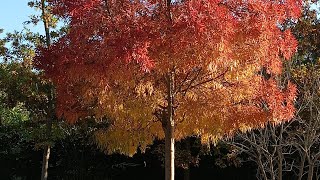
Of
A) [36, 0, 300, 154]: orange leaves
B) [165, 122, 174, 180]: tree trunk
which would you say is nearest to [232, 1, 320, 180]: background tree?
[36, 0, 300, 154]: orange leaves

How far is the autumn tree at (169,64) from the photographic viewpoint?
5625mm

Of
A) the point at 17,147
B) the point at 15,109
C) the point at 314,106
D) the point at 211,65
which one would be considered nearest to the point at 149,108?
the point at 211,65

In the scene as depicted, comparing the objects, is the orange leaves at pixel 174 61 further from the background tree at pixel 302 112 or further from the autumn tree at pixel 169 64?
the background tree at pixel 302 112

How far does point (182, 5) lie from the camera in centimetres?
609

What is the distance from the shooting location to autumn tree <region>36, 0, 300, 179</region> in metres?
5.62

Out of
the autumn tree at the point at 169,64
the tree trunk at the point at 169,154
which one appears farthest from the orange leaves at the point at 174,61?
the tree trunk at the point at 169,154

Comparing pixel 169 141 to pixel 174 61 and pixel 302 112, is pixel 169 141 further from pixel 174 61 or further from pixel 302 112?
pixel 302 112

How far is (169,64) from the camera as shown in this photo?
5.77m

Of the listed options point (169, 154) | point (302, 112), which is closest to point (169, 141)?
point (169, 154)

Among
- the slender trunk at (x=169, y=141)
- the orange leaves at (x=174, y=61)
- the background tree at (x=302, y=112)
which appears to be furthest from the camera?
the background tree at (x=302, y=112)

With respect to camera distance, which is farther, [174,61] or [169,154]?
[169,154]

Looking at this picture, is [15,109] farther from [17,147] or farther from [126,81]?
[126,81]

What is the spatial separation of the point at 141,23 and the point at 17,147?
10.1 metres

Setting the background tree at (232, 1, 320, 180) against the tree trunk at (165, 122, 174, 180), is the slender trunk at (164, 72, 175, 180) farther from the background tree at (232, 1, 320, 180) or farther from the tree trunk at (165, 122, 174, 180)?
the background tree at (232, 1, 320, 180)
